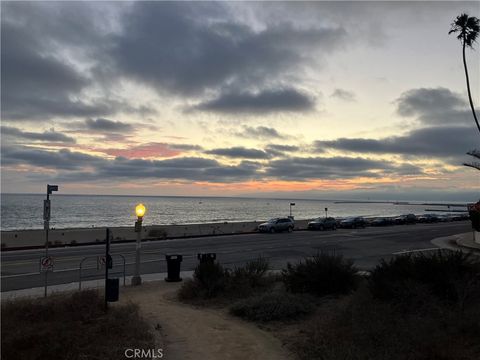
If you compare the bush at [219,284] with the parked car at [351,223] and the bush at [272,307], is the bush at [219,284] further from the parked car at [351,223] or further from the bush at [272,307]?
the parked car at [351,223]

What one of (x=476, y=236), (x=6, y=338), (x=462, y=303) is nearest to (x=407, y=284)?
(x=462, y=303)

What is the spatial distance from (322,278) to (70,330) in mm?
6235

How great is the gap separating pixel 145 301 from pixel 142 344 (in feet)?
15.1

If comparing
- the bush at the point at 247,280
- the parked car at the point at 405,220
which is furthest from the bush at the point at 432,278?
the parked car at the point at 405,220

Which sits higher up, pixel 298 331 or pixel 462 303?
pixel 462 303

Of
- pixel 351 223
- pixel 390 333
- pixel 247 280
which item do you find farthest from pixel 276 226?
pixel 390 333

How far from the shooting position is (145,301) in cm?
1144

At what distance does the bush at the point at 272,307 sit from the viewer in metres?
9.40

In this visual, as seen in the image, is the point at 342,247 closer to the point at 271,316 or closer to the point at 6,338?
the point at 271,316

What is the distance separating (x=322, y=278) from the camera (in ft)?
36.2

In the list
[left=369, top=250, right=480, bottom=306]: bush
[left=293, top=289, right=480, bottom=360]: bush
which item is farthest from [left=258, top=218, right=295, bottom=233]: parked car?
[left=293, top=289, right=480, bottom=360]: bush

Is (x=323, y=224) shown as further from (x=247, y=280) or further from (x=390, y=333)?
(x=390, y=333)

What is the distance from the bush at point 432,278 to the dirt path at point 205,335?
268 centimetres

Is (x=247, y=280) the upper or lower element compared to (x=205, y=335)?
upper
